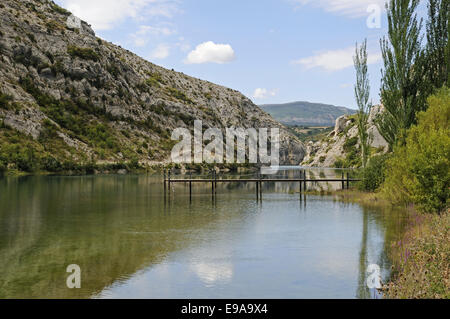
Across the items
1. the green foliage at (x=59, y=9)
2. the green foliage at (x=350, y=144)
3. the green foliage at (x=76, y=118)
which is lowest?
the green foliage at (x=350, y=144)

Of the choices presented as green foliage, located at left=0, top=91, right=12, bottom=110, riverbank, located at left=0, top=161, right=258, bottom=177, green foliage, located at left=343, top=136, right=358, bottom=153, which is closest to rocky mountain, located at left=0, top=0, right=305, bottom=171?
green foliage, located at left=0, top=91, right=12, bottom=110

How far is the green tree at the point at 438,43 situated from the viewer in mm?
40156

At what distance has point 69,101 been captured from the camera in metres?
133

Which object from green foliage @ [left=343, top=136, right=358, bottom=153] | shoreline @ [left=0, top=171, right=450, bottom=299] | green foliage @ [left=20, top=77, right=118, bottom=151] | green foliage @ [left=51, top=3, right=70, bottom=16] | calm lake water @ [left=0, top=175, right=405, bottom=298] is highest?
green foliage @ [left=51, top=3, right=70, bottom=16]

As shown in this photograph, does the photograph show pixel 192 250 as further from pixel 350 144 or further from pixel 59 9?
pixel 59 9

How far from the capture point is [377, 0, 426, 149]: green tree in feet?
132

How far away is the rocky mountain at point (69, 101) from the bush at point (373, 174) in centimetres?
7268

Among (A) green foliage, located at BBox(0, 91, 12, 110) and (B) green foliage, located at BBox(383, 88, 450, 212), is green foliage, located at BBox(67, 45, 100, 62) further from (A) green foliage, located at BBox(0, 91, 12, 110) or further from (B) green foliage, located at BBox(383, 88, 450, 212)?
(B) green foliage, located at BBox(383, 88, 450, 212)

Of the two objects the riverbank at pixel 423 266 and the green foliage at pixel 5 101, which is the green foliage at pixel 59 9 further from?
the riverbank at pixel 423 266

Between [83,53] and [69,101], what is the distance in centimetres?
1988

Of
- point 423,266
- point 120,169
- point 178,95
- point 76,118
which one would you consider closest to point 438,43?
point 423,266

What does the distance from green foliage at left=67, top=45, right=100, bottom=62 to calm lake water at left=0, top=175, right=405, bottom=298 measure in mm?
108062

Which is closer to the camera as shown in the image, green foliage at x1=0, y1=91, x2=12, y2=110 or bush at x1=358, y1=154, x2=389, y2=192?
bush at x1=358, y1=154, x2=389, y2=192

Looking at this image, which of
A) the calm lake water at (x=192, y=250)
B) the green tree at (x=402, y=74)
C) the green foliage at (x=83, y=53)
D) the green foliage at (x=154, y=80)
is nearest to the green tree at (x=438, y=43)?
the green tree at (x=402, y=74)
